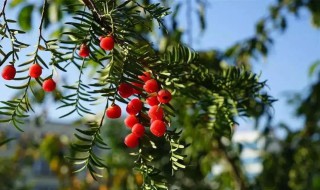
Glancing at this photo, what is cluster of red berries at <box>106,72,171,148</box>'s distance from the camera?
26 centimetres

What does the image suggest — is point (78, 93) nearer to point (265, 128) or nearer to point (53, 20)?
point (53, 20)

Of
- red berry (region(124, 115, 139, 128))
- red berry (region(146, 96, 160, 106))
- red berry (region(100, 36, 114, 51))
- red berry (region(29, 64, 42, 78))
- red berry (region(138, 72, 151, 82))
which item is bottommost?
red berry (region(124, 115, 139, 128))

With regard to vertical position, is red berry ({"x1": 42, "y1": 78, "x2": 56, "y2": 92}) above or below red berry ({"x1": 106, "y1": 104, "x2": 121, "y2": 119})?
above

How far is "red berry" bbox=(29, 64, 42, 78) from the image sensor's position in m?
0.28

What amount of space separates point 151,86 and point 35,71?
74 mm

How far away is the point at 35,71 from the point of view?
284 mm

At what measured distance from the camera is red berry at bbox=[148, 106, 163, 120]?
268mm

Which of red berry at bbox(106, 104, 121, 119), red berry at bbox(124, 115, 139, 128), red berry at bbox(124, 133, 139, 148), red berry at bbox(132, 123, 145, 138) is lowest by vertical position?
red berry at bbox(124, 133, 139, 148)

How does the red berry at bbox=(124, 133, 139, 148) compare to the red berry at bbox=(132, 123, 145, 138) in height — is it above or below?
below

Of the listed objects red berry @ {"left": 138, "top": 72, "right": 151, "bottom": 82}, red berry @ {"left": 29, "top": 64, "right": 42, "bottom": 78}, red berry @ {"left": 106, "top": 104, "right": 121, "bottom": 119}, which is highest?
red berry @ {"left": 138, "top": 72, "right": 151, "bottom": 82}

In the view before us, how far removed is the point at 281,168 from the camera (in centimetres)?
155

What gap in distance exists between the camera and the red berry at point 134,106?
0.88 ft

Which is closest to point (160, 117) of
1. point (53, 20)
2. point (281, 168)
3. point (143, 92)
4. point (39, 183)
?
point (143, 92)

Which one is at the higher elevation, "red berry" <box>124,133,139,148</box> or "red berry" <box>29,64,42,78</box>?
"red berry" <box>29,64,42,78</box>
